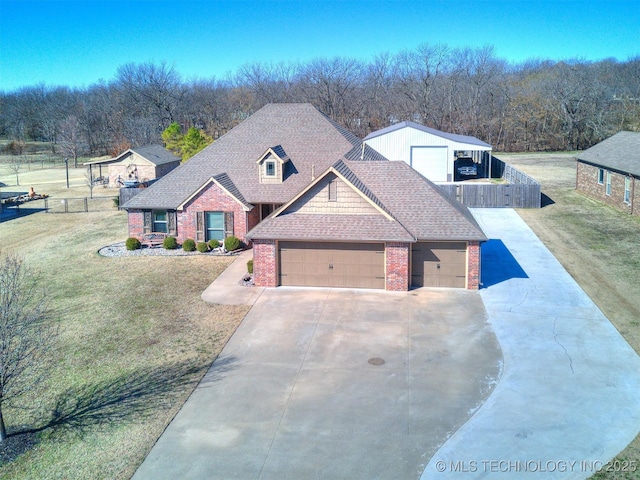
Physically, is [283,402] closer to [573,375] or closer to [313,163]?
[573,375]

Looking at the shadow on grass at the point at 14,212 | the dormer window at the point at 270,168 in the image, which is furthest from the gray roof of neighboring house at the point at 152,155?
the dormer window at the point at 270,168

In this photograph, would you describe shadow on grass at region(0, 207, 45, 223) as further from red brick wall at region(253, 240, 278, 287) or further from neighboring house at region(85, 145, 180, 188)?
red brick wall at region(253, 240, 278, 287)

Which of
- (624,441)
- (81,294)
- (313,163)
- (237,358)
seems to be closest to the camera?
(624,441)

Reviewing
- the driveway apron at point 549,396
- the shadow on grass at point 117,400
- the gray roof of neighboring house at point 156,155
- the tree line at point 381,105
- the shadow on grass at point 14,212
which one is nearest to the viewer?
the driveway apron at point 549,396

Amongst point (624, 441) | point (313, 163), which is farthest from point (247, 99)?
point (624, 441)

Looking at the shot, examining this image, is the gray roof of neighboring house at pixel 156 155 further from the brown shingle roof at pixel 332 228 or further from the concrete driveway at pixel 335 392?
the concrete driveway at pixel 335 392

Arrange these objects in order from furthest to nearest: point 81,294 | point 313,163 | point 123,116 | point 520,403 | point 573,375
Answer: point 123,116 → point 313,163 → point 81,294 → point 573,375 → point 520,403
